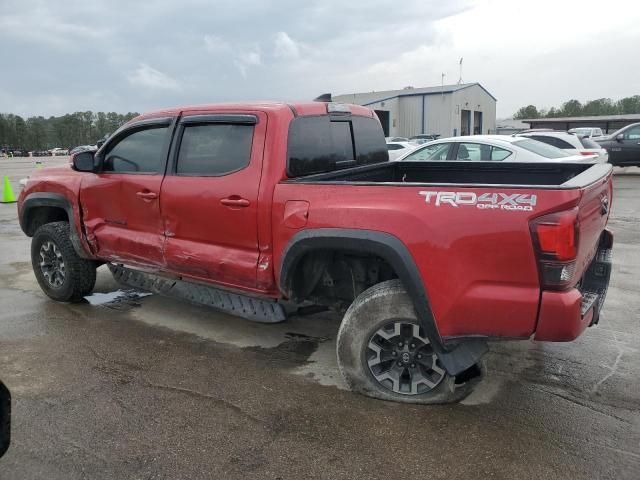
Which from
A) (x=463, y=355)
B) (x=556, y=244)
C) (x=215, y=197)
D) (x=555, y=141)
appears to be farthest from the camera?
(x=555, y=141)

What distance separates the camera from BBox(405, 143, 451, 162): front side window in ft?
31.5

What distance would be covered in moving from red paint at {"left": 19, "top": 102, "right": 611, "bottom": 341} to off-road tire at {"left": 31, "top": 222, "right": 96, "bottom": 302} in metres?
0.35

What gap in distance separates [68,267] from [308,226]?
315cm

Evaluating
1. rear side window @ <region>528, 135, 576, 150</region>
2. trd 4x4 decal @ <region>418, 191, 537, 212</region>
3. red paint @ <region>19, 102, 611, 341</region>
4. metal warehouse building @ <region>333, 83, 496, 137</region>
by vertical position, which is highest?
metal warehouse building @ <region>333, 83, 496, 137</region>

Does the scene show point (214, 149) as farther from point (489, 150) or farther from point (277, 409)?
point (489, 150)

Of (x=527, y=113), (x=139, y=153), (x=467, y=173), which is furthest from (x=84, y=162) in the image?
(x=527, y=113)

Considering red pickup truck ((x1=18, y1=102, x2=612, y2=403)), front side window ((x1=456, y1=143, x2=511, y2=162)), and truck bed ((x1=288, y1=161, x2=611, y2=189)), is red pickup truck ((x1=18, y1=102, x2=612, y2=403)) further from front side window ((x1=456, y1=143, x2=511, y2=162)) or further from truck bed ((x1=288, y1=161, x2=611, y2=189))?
front side window ((x1=456, y1=143, x2=511, y2=162))

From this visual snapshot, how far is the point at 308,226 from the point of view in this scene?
3.45 meters

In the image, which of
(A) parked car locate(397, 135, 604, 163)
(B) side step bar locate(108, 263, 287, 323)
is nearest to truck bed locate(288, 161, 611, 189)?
(B) side step bar locate(108, 263, 287, 323)

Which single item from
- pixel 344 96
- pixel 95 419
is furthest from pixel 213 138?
pixel 344 96

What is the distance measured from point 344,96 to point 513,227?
2136 inches

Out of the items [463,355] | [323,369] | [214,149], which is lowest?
[323,369]

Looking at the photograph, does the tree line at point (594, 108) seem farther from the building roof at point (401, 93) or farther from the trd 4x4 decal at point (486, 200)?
the trd 4x4 decal at point (486, 200)

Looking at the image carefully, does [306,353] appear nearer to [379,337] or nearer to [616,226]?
[379,337]
